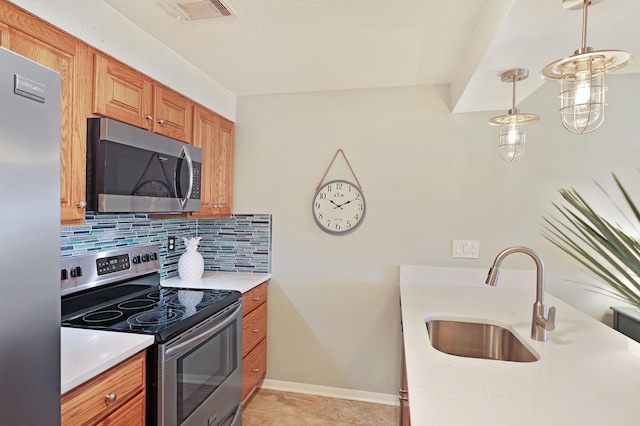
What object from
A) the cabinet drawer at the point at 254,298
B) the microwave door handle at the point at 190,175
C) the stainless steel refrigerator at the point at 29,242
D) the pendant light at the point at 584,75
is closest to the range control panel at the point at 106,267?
the microwave door handle at the point at 190,175

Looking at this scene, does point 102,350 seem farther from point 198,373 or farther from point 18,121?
point 18,121

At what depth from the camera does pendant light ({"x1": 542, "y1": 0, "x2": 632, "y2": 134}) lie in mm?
948

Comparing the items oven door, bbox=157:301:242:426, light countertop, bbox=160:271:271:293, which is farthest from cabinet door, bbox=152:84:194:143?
oven door, bbox=157:301:242:426

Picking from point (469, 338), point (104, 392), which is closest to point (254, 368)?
point (104, 392)

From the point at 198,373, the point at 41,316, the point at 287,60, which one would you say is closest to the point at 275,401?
the point at 198,373

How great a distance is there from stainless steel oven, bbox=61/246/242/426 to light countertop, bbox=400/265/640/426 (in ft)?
3.18

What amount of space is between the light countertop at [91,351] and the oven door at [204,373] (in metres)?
0.14

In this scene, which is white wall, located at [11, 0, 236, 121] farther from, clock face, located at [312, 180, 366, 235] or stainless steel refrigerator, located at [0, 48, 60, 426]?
clock face, located at [312, 180, 366, 235]

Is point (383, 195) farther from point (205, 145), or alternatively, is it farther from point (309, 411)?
point (309, 411)

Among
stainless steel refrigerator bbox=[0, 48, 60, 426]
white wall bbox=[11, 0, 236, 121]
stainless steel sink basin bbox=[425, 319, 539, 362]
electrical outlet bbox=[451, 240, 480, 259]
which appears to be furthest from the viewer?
electrical outlet bbox=[451, 240, 480, 259]

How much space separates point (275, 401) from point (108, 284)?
1413 millimetres

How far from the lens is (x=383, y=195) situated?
2504mm

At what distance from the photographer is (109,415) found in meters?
1.21

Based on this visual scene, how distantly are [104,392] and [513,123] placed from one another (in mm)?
2010
